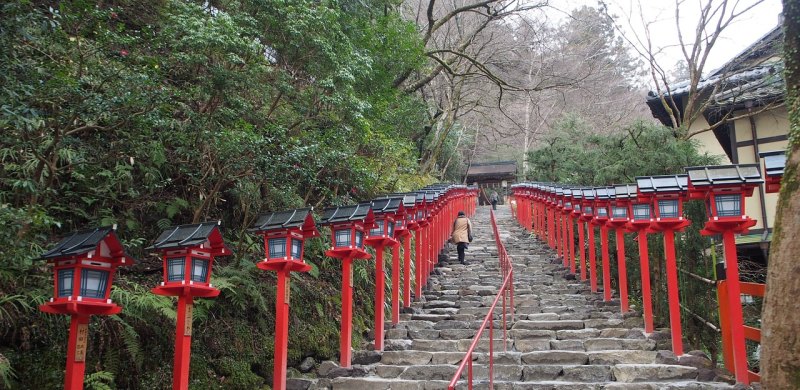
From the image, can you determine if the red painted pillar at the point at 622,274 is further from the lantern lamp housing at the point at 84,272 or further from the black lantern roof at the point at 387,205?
the lantern lamp housing at the point at 84,272

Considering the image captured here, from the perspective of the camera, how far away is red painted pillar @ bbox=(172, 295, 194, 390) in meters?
5.05

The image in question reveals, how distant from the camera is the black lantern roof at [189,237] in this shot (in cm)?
529

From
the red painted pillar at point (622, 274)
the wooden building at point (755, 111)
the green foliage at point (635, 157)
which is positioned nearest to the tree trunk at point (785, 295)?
the red painted pillar at point (622, 274)

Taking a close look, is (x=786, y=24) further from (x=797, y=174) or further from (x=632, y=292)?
(x=632, y=292)

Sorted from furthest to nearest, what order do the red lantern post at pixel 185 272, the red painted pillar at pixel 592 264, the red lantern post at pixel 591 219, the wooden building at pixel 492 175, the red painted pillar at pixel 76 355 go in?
the wooden building at pixel 492 175 < the red painted pillar at pixel 592 264 < the red lantern post at pixel 591 219 < the red lantern post at pixel 185 272 < the red painted pillar at pixel 76 355

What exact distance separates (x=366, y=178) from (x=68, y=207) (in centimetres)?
455

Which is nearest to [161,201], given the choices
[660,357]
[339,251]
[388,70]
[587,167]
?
[339,251]

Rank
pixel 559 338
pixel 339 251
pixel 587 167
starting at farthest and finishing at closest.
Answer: pixel 587 167 → pixel 559 338 → pixel 339 251

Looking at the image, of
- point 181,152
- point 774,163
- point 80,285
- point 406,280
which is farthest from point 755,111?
point 80,285

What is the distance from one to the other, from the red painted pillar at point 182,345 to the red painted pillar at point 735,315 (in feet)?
19.8

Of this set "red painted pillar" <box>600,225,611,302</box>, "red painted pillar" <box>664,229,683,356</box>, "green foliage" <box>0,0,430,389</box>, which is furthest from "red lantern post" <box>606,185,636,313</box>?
"green foliage" <box>0,0,430,389</box>

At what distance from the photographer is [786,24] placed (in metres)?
4.73

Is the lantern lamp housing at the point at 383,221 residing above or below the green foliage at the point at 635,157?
below

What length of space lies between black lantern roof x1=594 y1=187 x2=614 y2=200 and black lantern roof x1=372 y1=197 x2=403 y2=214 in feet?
12.4
